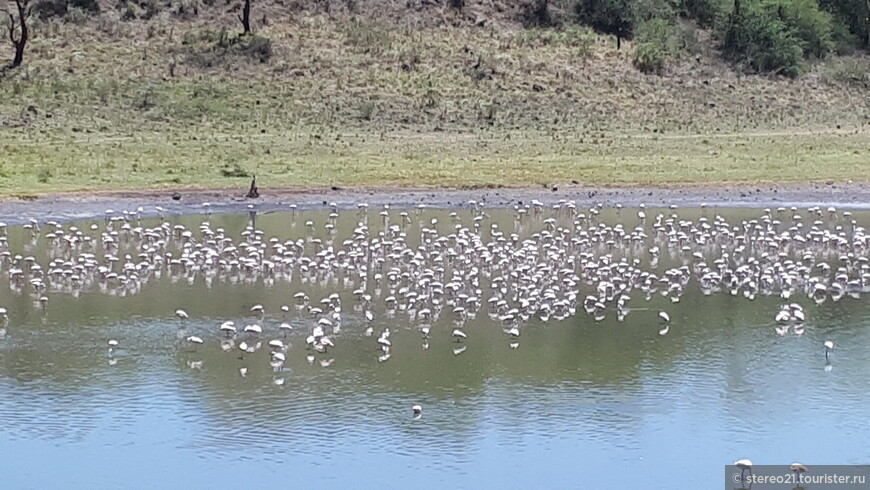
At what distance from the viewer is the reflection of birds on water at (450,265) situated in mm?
21688

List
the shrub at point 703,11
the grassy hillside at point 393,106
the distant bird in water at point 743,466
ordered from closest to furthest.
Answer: the distant bird in water at point 743,466, the grassy hillside at point 393,106, the shrub at point 703,11

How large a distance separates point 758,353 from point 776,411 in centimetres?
298

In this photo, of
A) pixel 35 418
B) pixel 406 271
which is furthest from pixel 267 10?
pixel 35 418

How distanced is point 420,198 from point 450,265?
32.9 feet

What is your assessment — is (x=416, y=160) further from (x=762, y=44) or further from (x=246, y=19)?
(x=762, y=44)

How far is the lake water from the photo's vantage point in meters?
15.0

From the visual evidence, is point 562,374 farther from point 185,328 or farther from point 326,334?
point 185,328

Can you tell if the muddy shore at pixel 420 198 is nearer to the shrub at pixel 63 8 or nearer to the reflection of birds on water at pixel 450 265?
the reflection of birds on water at pixel 450 265

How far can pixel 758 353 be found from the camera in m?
19.9

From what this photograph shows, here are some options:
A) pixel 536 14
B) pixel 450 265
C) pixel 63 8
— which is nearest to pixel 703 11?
pixel 536 14

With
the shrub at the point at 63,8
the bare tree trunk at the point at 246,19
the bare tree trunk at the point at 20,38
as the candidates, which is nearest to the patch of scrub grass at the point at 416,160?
the bare tree trunk at the point at 20,38

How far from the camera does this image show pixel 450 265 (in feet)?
83.9

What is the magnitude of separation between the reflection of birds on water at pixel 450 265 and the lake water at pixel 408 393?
0.18 metres

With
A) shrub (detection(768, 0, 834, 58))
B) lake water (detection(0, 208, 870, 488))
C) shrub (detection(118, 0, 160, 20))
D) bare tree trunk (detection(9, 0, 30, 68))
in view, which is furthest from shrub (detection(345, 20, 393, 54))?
lake water (detection(0, 208, 870, 488))
